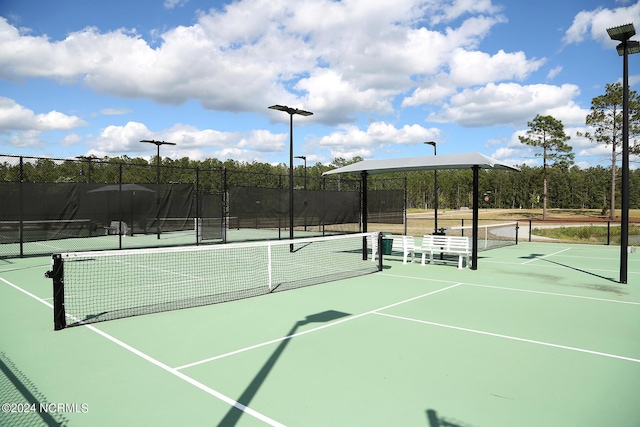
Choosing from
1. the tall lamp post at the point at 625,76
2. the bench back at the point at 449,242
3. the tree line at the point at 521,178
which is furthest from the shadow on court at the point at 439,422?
the tree line at the point at 521,178

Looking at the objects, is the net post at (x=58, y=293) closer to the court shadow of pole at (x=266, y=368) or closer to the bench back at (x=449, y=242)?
the court shadow of pole at (x=266, y=368)

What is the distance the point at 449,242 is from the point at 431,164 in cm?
240

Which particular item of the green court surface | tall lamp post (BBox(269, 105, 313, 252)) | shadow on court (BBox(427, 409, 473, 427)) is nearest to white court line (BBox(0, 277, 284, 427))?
the green court surface

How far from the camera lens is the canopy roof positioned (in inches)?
489

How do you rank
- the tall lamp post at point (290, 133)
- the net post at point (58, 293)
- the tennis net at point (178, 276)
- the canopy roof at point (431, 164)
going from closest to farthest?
the net post at point (58, 293) → the tennis net at point (178, 276) → the canopy roof at point (431, 164) → the tall lamp post at point (290, 133)

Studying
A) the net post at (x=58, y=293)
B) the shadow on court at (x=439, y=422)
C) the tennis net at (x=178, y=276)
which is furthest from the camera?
the tennis net at (x=178, y=276)

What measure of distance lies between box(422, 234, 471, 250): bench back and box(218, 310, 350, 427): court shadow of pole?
21.1ft

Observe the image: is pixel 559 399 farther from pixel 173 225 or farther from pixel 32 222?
pixel 173 225

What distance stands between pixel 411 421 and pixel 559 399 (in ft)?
5.19

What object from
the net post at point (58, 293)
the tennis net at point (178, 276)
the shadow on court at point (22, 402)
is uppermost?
the net post at point (58, 293)

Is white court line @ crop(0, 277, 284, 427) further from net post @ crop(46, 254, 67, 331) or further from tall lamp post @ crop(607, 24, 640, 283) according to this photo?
tall lamp post @ crop(607, 24, 640, 283)

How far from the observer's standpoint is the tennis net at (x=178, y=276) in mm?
7617

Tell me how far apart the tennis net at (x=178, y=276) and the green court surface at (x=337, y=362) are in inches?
22.2

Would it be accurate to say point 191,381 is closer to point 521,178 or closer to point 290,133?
point 290,133
